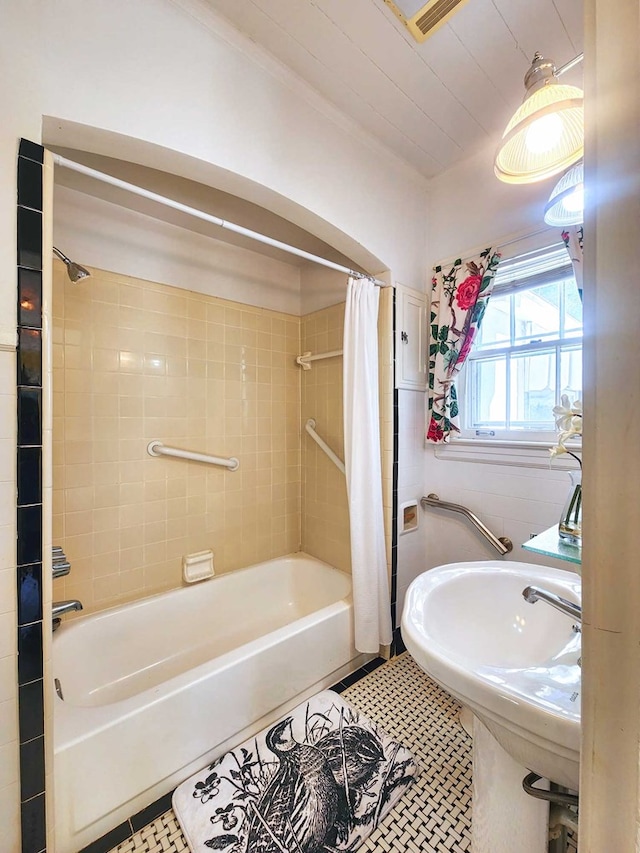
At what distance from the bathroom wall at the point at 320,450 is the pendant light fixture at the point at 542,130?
4.23ft

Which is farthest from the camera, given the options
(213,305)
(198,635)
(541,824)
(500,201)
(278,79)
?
(213,305)

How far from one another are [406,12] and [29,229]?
1330 millimetres

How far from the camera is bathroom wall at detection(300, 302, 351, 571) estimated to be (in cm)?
220

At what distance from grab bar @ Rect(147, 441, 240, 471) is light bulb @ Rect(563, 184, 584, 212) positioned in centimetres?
184

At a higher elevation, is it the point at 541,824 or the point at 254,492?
the point at 254,492

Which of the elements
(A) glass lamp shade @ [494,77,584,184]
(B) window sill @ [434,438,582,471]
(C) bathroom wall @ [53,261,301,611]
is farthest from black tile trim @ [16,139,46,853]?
(B) window sill @ [434,438,582,471]

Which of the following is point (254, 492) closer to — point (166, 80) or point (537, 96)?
point (166, 80)

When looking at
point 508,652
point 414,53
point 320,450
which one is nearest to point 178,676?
point 508,652

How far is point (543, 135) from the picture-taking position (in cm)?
91

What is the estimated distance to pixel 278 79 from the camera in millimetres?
1319

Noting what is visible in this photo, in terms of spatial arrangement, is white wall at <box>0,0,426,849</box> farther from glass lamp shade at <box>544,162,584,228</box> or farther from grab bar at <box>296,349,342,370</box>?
glass lamp shade at <box>544,162,584,228</box>

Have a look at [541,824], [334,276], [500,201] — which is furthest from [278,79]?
[541,824]

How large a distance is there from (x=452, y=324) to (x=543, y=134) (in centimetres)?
93

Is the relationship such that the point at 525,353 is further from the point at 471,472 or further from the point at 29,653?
the point at 29,653
